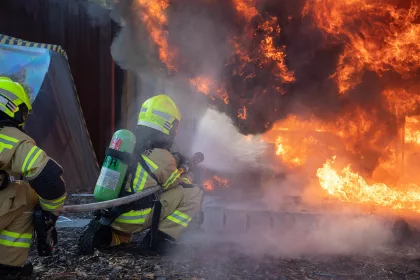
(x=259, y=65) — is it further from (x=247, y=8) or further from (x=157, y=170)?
(x=157, y=170)

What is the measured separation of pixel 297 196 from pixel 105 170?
3.13m

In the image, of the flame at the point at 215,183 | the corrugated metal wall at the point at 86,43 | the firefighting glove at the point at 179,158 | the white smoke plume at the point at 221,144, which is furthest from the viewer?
the corrugated metal wall at the point at 86,43

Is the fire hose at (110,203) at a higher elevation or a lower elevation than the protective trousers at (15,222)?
higher

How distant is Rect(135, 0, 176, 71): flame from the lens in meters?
5.77

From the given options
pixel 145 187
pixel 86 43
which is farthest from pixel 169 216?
pixel 86 43

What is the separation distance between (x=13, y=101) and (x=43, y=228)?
1064 millimetres

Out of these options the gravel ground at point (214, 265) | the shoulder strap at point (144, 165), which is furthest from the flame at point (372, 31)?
the shoulder strap at point (144, 165)

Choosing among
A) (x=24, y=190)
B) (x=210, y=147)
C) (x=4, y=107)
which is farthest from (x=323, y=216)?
(x=4, y=107)

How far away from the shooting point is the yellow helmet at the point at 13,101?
10.4 ft

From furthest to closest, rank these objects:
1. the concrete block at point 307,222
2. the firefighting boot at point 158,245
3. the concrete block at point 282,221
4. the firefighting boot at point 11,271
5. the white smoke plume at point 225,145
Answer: the white smoke plume at point 225,145 < the concrete block at point 282,221 < the concrete block at point 307,222 < the firefighting boot at point 158,245 < the firefighting boot at point 11,271

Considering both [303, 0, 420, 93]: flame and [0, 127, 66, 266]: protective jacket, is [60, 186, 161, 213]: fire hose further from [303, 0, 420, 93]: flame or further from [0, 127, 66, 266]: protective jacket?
[303, 0, 420, 93]: flame

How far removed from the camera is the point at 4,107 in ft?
10.4

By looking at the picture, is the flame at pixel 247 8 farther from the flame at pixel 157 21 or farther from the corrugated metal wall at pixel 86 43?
the corrugated metal wall at pixel 86 43

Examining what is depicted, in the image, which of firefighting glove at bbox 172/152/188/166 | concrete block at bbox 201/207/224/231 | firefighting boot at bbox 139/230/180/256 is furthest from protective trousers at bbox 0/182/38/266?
concrete block at bbox 201/207/224/231
